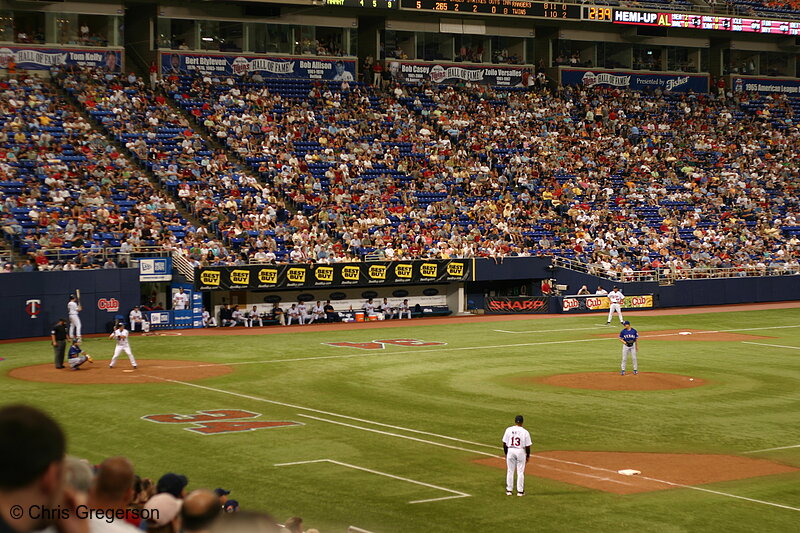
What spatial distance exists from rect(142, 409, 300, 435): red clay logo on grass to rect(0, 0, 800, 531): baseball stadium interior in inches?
698

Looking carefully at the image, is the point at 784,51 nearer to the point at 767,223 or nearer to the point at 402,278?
the point at 767,223

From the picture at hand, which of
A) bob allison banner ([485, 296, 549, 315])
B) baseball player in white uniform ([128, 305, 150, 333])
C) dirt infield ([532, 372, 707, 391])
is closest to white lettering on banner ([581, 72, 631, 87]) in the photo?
bob allison banner ([485, 296, 549, 315])

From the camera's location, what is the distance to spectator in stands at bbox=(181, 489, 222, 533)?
518 cm

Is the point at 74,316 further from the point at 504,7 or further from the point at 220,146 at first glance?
the point at 504,7

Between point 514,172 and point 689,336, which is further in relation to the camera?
point 514,172

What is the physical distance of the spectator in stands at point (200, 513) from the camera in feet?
17.0

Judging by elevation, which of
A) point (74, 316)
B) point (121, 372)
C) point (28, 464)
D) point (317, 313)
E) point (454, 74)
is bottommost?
point (121, 372)

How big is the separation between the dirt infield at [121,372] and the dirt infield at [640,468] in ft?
45.2

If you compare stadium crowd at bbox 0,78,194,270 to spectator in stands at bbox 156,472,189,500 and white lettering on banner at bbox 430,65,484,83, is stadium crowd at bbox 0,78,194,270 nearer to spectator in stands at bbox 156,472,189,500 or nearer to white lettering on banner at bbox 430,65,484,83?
white lettering on banner at bbox 430,65,484,83

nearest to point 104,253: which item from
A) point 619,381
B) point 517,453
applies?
point 619,381

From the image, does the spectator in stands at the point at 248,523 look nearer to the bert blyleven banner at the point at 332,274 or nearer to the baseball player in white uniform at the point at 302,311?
the bert blyleven banner at the point at 332,274

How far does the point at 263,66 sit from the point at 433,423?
41.3 meters

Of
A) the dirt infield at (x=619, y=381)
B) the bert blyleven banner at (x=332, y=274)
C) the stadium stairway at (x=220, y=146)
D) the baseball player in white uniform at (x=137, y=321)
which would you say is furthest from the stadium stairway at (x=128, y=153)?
the dirt infield at (x=619, y=381)

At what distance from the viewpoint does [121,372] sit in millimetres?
32188
